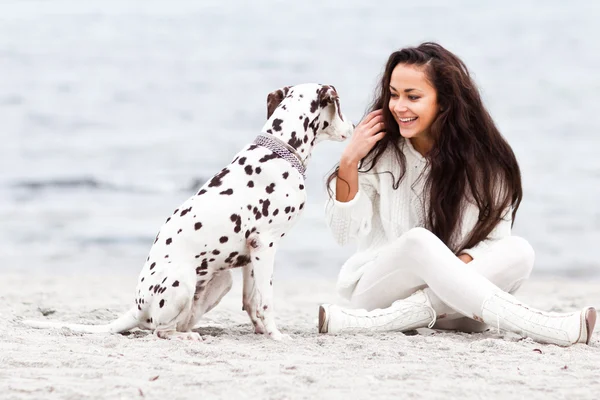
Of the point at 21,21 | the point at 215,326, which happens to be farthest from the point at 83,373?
the point at 21,21

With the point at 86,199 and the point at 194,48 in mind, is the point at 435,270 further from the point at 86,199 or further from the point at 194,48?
the point at 194,48

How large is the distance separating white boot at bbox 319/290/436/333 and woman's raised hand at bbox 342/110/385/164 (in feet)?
2.64

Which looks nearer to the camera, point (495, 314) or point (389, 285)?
point (495, 314)

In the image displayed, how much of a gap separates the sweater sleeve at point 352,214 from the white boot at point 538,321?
90 centimetres

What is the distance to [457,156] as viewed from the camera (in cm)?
472

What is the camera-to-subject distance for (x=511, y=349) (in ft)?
13.2

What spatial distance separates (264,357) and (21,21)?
1985 centimetres

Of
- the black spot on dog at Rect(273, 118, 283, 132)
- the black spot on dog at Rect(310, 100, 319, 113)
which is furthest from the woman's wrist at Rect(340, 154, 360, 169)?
the black spot on dog at Rect(273, 118, 283, 132)

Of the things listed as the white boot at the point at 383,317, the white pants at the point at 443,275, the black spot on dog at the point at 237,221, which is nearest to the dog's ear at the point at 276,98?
the black spot on dog at the point at 237,221

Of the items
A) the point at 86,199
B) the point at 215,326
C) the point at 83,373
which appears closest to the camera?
the point at 83,373

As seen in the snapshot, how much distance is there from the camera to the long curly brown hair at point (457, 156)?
4.67m

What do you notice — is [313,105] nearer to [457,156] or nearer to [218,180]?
[218,180]

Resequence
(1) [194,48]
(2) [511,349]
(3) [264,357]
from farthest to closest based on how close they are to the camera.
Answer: (1) [194,48] < (2) [511,349] < (3) [264,357]

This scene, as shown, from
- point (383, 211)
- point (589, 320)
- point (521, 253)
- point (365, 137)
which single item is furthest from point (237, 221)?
point (589, 320)
